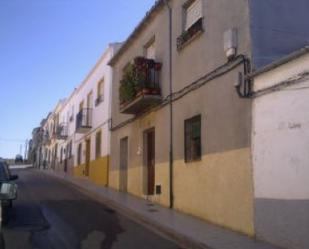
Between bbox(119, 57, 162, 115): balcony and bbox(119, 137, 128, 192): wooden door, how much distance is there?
12.1 ft

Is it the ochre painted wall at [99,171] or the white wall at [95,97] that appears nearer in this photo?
the ochre painted wall at [99,171]

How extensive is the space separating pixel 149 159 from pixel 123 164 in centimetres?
319

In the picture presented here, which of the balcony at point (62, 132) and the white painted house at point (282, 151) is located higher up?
the balcony at point (62, 132)

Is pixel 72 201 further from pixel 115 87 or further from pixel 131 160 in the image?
pixel 115 87

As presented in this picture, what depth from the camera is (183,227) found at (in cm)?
1073

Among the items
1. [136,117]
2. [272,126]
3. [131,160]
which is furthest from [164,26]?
[272,126]

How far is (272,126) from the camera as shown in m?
9.17

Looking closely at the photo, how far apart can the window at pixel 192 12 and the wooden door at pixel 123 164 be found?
7028mm

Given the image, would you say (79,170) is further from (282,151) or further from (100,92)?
(282,151)

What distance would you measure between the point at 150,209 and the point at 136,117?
4991mm

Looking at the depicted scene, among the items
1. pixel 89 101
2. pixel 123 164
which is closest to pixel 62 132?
pixel 89 101

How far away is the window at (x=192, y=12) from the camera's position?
1316 cm

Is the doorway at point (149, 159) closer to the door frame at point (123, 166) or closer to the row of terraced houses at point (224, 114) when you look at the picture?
the row of terraced houses at point (224, 114)

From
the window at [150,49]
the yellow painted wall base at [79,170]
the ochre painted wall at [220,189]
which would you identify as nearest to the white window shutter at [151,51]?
the window at [150,49]
